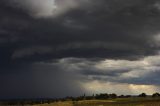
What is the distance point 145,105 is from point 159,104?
11.0 metres

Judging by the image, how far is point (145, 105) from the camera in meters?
153

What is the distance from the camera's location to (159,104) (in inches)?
6289
